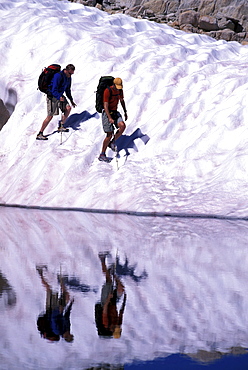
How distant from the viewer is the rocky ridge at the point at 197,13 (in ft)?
103

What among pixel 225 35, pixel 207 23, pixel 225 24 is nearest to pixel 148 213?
pixel 207 23

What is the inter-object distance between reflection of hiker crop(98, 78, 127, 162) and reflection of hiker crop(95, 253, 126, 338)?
9397mm

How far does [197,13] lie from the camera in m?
31.8

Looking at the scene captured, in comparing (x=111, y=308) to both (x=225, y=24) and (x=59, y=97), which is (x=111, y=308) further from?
(x=225, y=24)

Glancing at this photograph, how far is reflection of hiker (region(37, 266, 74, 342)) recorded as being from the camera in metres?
4.70

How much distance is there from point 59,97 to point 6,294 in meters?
12.0

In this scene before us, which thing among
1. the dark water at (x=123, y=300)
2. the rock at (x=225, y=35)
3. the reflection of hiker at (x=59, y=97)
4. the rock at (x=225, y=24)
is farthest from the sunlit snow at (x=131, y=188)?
the rock at (x=225, y=24)

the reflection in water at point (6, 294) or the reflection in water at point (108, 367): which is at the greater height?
the reflection in water at point (108, 367)

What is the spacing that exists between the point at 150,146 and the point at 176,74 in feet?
11.9

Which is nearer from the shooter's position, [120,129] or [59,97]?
[120,129]

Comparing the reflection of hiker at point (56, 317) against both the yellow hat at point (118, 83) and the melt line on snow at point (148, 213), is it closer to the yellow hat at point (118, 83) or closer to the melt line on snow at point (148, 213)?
the melt line on snow at point (148, 213)

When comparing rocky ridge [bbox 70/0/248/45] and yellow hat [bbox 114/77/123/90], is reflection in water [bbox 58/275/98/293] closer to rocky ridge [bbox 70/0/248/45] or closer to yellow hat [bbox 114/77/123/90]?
yellow hat [bbox 114/77/123/90]

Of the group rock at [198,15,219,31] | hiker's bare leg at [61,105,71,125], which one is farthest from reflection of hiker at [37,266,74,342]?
rock at [198,15,219,31]

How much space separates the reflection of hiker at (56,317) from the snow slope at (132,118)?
7.94 meters
